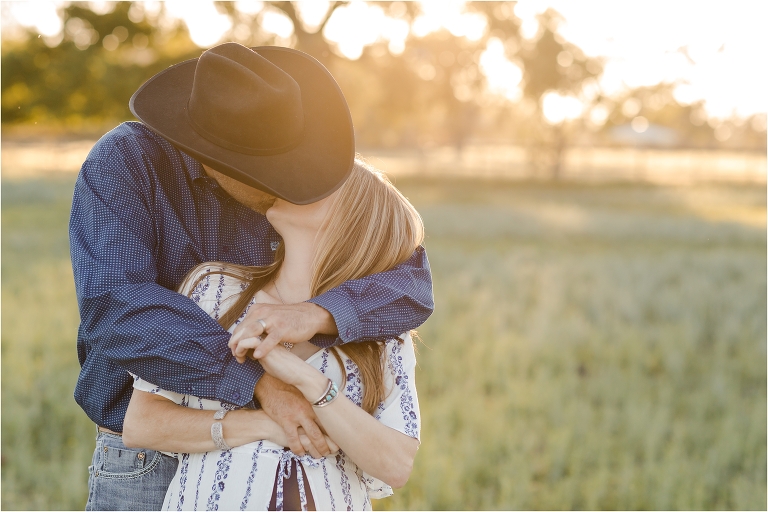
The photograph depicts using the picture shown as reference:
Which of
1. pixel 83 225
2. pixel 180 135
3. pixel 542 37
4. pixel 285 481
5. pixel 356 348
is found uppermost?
pixel 542 37

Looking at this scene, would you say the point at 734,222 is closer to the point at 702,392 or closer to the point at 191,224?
the point at 702,392

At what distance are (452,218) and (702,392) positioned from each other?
14.3 meters

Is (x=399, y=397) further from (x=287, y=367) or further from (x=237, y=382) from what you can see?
(x=237, y=382)

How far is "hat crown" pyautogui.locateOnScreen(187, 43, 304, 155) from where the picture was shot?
6.31 feet

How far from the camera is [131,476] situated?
237 cm

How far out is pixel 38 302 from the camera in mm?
8633

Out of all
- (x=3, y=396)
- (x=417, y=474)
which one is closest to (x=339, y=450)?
(x=417, y=474)

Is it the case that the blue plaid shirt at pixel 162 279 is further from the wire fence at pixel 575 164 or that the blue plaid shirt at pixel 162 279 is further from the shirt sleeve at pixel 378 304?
the wire fence at pixel 575 164

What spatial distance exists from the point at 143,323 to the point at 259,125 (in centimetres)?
62

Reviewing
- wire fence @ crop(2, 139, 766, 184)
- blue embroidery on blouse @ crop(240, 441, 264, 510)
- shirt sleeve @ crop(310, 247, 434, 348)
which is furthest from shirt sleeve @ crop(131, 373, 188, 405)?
wire fence @ crop(2, 139, 766, 184)

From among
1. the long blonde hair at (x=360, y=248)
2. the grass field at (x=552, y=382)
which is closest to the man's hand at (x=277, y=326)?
the long blonde hair at (x=360, y=248)

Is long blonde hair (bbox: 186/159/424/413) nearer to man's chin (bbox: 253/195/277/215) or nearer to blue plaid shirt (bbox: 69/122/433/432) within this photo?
blue plaid shirt (bbox: 69/122/433/432)

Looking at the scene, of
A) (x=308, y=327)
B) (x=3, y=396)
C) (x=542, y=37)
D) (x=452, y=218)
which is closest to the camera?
(x=308, y=327)

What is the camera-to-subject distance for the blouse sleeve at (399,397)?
192 cm
